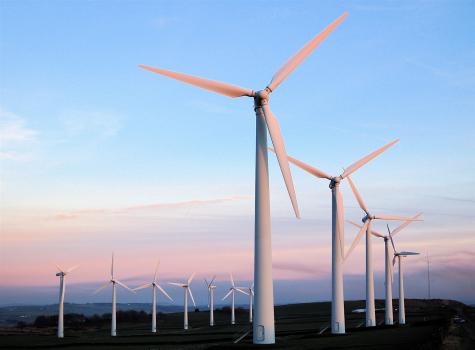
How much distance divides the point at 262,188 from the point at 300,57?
13487 mm

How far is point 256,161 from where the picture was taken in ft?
173

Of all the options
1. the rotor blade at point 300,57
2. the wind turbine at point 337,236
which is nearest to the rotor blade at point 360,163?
the wind turbine at point 337,236

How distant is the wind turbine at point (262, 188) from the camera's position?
5084cm

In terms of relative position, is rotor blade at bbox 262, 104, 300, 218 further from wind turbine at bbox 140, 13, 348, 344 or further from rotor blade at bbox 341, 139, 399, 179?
rotor blade at bbox 341, 139, 399, 179

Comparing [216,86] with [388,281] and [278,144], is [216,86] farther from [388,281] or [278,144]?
[388,281]

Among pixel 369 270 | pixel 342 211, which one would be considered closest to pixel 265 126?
pixel 342 211

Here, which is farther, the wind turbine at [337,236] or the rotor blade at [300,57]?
the wind turbine at [337,236]

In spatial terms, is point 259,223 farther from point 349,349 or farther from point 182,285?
point 182,285

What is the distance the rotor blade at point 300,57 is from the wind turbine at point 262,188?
1.54ft

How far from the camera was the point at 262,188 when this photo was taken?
5162cm

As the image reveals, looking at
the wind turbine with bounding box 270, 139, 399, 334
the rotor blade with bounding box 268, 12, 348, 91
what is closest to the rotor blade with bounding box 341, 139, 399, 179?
the wind turbine with bounding box 270, 139, 399, 334

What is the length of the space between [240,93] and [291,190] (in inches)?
407

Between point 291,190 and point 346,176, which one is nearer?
point 291,190

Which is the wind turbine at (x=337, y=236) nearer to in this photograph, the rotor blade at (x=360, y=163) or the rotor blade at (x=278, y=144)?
the rotor blade at (x=360, y=163)
